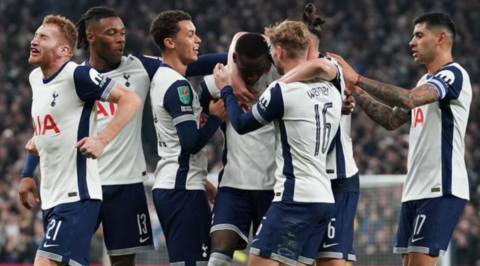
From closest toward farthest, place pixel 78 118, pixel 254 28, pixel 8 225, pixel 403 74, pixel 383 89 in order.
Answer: pixel 78 118 < pixel 383 89 < pixel 8 225 < pixel 403 74 < pixel 254 28

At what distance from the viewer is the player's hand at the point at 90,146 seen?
671cm

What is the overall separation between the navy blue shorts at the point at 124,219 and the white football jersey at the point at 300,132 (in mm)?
1338

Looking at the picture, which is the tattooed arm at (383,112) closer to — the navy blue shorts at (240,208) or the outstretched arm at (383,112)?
the outstretched arm at (383,112)

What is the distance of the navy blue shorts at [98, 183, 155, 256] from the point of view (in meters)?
7.93

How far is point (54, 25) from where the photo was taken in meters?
7.37

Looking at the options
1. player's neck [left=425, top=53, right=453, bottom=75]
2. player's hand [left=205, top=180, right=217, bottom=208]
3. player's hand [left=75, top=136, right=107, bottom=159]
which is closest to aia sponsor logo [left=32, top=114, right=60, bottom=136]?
player's hand [left=75, top=136, right=107, bottom=159]

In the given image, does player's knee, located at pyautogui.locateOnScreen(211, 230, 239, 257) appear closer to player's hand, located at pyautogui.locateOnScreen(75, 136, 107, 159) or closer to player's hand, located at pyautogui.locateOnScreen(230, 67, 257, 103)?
player's hand, located at pyautogui.locateOnScreen(230, 67, 257, 103)

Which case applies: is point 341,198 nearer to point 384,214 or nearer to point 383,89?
point 383,89

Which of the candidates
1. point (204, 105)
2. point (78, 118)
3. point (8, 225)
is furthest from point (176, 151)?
point (8, 225)

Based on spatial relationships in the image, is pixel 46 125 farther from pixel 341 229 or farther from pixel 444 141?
pixel 444 141

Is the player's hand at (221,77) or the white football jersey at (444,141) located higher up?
the player's hand at (221,77)

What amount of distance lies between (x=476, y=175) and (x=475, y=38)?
5216mm

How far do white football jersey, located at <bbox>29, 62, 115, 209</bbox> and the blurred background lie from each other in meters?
8.25

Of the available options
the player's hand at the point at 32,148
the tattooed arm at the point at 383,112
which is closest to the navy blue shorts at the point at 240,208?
the tattooed arm at the point at 383,112
